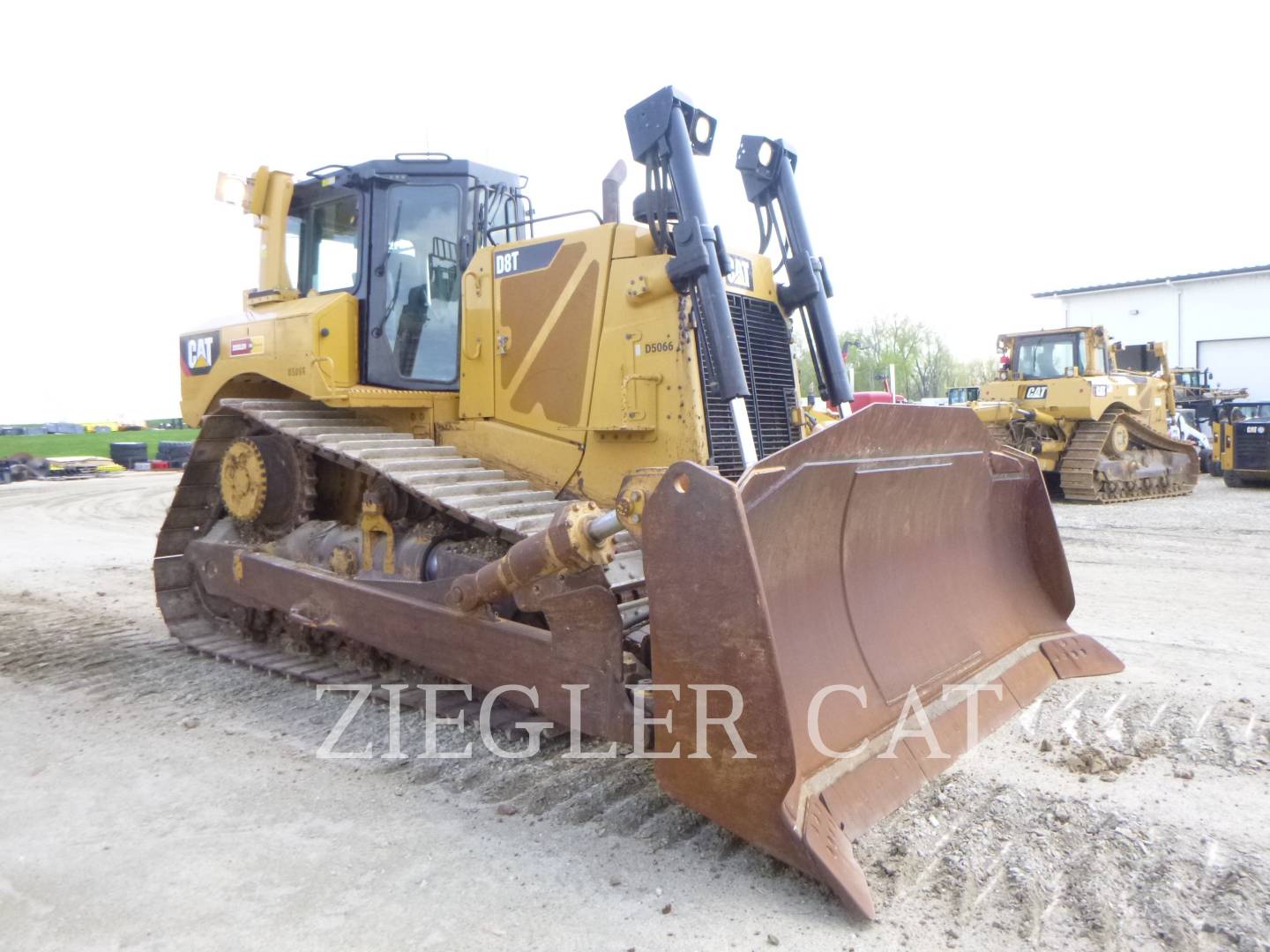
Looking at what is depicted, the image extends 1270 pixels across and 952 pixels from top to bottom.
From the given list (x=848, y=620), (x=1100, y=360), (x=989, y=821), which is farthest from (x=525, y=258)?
(x=1100, y=360)

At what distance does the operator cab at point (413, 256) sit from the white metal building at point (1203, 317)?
30.0m

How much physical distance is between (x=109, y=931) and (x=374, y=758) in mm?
1279

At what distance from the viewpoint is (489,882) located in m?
2.75

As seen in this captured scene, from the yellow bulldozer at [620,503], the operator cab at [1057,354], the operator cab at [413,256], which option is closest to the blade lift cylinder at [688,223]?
the yellow bulldozer at [620,503]

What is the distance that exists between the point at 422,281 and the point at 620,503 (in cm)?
265

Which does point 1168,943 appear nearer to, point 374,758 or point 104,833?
point 374,758

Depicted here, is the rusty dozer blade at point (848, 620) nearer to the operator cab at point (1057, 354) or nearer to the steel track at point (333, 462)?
the steel track at point (333, 462)

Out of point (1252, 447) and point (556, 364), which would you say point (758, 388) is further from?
point (1252, 447)

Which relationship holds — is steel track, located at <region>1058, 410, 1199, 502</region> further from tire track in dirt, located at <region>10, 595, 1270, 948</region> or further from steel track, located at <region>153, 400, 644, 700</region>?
steel track, located at <region>153, 400, 644, 700</region>

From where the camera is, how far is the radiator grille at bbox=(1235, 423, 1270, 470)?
1463 cm

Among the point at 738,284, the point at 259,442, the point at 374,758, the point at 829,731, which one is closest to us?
the point at 829,731

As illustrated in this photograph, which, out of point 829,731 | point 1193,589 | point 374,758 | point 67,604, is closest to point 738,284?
point 829,731

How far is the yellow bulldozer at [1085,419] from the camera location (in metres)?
13.4

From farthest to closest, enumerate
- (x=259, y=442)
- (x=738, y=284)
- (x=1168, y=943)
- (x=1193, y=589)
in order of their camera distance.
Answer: (x=1193, y=589)
(x=259, y=442)
(x=738, y=284)
(x=1168, y=943)
